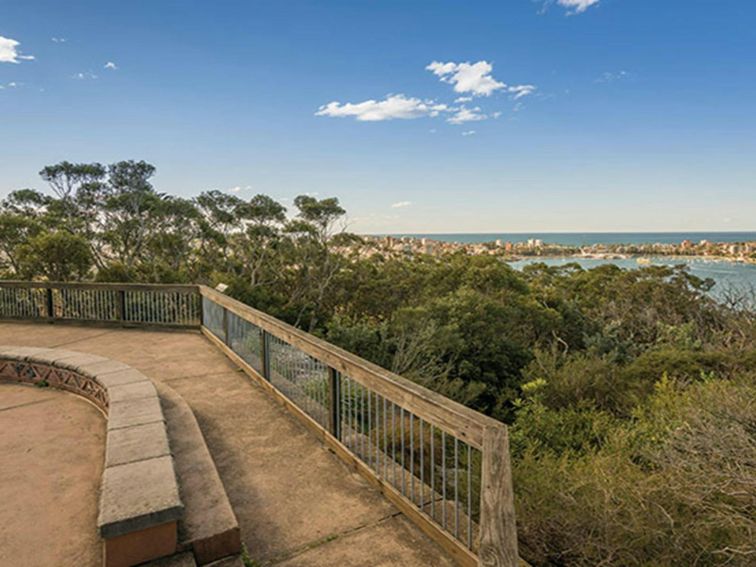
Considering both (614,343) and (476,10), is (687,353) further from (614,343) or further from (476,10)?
(476,10)

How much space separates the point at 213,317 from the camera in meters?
7.65

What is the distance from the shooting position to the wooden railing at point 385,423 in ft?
6.14

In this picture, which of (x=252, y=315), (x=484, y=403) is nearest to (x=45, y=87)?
(x=252, y=315)

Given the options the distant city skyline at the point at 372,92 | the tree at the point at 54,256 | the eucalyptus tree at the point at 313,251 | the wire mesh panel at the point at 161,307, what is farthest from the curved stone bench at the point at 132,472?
the eucalyptus tree at the point at 313,251

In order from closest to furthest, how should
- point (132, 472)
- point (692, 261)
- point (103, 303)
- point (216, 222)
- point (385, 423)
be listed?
point (132, 472) → point (385, 423) → point (103, 303) → point (216, 222) → point (692, 261)

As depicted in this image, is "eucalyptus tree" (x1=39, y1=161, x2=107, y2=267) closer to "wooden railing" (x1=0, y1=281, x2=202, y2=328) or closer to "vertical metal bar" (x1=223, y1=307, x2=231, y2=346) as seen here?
"wooden railing" (x1=0, y1=281, x2=202, y2=328)

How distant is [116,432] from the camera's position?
9.93ft

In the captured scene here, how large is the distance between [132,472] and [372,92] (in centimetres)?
1877

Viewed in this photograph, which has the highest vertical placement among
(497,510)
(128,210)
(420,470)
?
(128,210)

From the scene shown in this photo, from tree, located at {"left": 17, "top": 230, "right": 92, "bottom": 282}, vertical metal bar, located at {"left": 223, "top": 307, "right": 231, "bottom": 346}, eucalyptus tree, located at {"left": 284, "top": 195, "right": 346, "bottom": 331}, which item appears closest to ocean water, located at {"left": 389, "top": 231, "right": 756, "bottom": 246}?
eucalyptus tree, located at {"left": 284, "top": 195, "right": 346, "bottom": 331}

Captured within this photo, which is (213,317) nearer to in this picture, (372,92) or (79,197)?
Result: (372,92)

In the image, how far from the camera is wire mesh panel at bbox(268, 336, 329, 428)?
153 inches

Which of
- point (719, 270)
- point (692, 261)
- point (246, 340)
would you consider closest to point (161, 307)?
point (246, 340)

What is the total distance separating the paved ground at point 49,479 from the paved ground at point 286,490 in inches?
34.5
